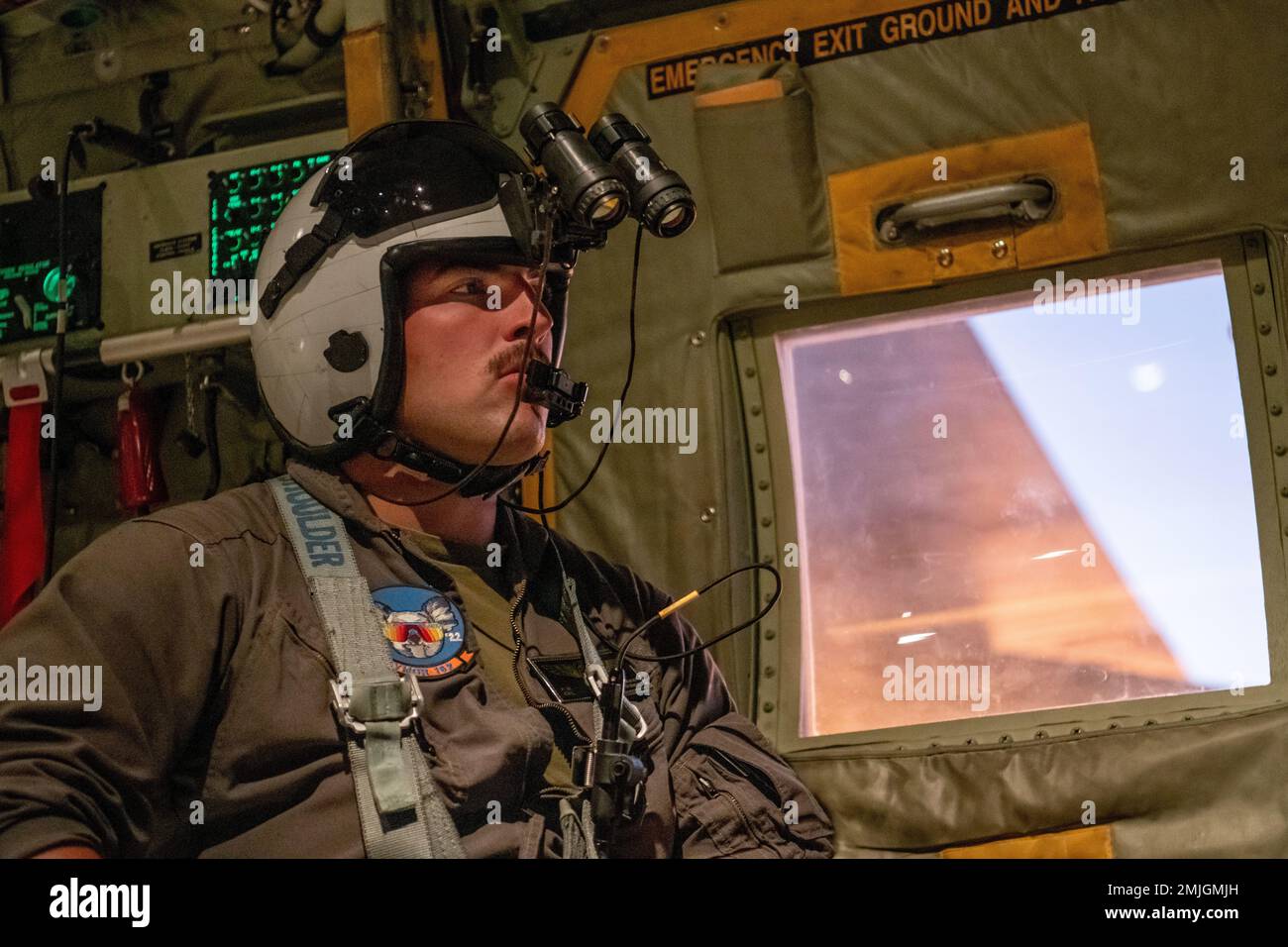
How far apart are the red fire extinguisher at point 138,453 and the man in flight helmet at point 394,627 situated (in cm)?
53

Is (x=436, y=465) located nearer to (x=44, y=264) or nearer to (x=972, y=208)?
(x=972, y=208)

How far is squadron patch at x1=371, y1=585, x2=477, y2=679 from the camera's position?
173 centimetres

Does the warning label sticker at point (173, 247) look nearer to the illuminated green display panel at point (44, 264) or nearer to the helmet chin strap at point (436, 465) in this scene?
the illuminated green display panel at point (44, 264)

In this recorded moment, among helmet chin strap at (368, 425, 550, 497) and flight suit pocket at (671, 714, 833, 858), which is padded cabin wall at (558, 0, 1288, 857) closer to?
flight suit pocket at (671, 714, 833, 858)

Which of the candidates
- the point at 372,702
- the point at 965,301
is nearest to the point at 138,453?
the point at 372,702

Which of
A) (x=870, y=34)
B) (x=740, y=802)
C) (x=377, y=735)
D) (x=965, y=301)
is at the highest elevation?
(x=870, y=34)

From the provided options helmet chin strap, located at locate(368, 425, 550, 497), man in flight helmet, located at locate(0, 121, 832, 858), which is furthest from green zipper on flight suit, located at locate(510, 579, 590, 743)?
helmet chin strap, located at locate(368, 425, 550, 497)

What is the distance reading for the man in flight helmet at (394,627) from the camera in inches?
62.3

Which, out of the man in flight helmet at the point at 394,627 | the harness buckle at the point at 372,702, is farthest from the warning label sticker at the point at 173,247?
the harness buckle at the point at 372,702

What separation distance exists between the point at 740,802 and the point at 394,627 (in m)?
0.55

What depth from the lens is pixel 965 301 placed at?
2375 mm
